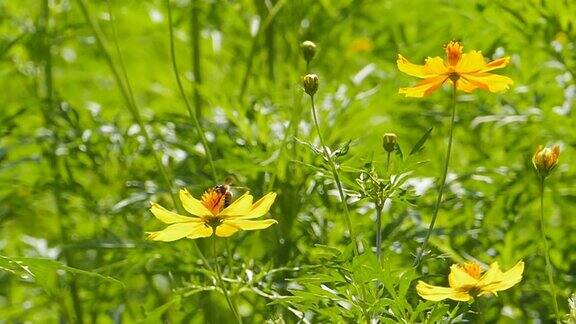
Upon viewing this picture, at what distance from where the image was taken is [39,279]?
1286mm

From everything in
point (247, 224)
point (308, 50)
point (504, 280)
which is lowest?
point (504, 280)

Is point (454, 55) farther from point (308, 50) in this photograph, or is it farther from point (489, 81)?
point (308, 50)

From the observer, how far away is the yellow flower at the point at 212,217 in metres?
1.19

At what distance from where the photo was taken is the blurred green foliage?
1752 millimetres

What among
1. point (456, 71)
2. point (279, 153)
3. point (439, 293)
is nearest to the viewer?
point (439, 293)

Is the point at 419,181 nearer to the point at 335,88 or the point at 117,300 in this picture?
the point at 335,88

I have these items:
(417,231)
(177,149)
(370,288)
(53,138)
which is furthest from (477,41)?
(370,288)

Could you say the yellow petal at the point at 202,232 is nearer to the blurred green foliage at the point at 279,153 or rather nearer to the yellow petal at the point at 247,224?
the yellow petal at the point at 247,224

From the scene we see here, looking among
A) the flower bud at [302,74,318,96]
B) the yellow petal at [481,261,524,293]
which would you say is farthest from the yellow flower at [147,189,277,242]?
the yellow petal at [481,261,524,293]

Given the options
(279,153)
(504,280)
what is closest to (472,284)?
(504,280)

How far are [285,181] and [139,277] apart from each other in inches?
26.0

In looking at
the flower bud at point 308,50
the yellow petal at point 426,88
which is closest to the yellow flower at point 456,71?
the yellow petal at point 426,88

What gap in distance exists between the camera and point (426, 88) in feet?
4.10

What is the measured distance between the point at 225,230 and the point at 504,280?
11.3 inches
